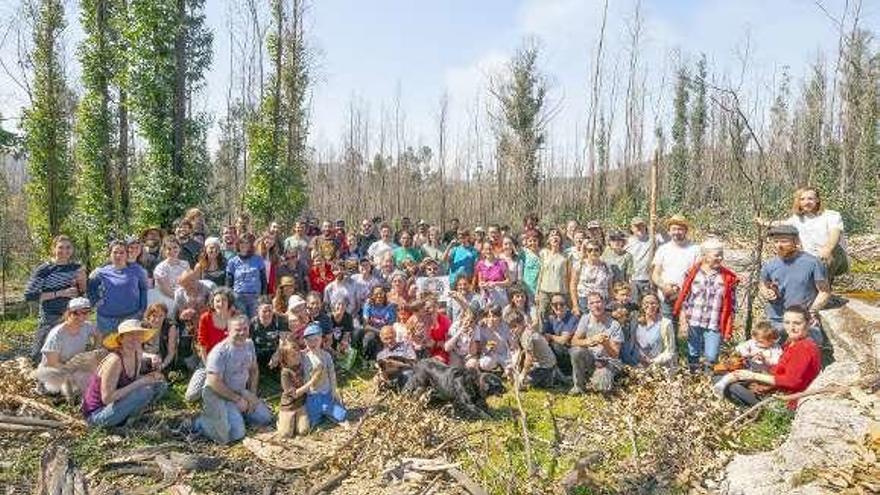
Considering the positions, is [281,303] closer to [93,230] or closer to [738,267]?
[738,267]

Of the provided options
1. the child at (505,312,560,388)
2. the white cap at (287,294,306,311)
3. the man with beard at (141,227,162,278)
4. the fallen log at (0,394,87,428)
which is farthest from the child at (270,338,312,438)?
the man with beard at (141,227,162,278)

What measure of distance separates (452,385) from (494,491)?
172cm

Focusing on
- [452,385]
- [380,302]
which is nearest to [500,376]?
[452,385]

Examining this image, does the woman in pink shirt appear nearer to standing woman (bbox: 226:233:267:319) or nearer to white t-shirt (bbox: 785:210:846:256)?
standing woman (bbox: 226:233:267:319)

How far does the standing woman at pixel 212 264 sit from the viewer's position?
26.1 ft

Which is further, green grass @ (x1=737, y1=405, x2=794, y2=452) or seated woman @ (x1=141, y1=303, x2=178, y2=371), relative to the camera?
seated woman @ (x1=141, y1=303, x2=178, y2=371)

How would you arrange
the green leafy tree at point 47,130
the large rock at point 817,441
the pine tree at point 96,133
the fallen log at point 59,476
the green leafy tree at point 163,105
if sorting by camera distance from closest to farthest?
the large rock at point 817,441 < the fallen log at point 59,476 < the green leafy tree at point 163,105 < the pine tree at point 96,133 < the green leafy tree at point 47,130

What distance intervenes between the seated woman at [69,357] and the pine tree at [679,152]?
85.1 feet

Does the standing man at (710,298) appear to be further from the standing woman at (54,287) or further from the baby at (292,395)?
the standing woman at (54,287)

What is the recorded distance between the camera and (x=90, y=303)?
713 centimetres

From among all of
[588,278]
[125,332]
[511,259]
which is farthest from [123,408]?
[588,278]

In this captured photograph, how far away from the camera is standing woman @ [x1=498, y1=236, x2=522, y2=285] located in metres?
8.84

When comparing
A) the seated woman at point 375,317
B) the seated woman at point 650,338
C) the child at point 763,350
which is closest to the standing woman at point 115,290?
the seated woman at point 375,317

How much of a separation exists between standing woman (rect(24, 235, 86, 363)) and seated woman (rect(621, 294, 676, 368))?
6.20m
